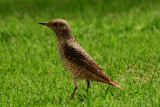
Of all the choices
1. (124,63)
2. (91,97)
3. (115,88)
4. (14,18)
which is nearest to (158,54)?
(124,63)

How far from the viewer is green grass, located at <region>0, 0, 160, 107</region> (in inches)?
289

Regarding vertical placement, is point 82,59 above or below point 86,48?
above

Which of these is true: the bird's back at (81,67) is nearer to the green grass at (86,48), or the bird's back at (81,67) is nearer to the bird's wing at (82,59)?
the bird's wing at (82,59)

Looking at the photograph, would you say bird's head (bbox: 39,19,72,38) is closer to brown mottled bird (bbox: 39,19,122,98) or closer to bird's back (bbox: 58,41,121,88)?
brown mottled bird (bbox: 39,19,122,98)

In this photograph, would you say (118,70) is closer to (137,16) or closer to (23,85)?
(23,85)

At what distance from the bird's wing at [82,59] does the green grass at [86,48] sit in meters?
0.40

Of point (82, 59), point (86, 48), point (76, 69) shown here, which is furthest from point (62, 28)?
point (86, 48)

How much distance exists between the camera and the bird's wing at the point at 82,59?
284 inches

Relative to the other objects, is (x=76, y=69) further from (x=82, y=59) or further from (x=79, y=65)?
(x=82, y=59)

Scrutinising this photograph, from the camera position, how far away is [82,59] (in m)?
7.27

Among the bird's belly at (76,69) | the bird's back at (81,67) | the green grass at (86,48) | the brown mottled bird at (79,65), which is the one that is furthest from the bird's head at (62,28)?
the green grass at (86,48)

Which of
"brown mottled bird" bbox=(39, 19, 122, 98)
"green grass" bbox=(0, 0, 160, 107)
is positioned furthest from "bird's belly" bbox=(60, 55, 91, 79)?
"green grass" bbox=(0, 0, 160, 107)

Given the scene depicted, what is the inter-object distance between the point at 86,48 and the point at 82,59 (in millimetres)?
2928

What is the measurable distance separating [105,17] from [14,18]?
276 cm
